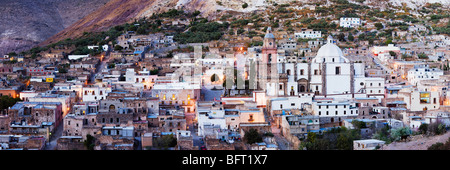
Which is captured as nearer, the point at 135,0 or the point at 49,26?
the point at 135,0

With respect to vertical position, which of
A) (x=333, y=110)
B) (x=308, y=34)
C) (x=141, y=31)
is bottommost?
(x=333, y=110)

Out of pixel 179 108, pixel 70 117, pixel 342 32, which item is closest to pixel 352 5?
pixel 342 32

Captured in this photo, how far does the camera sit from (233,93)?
2658 cm

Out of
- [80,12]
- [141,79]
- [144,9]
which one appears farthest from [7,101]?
[80,12]

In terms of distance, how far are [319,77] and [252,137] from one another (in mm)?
7809

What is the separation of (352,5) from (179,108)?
3074 centimetres

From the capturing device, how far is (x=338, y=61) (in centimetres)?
2736

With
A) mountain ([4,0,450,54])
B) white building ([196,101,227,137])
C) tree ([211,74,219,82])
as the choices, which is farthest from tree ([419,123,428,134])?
mountain ([4,0,450,54])

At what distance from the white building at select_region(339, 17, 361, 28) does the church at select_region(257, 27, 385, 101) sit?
18.5 m

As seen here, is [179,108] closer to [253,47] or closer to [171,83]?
[171,83]

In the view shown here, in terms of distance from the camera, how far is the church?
1035 inches

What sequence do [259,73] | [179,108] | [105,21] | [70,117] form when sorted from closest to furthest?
1. [70,117]
2. [179,108]
3. [259,73]
4. [105,21]

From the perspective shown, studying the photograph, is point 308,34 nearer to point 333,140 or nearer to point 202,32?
point 202,32

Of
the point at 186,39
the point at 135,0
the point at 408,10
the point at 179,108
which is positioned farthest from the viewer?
the point at 135,0
